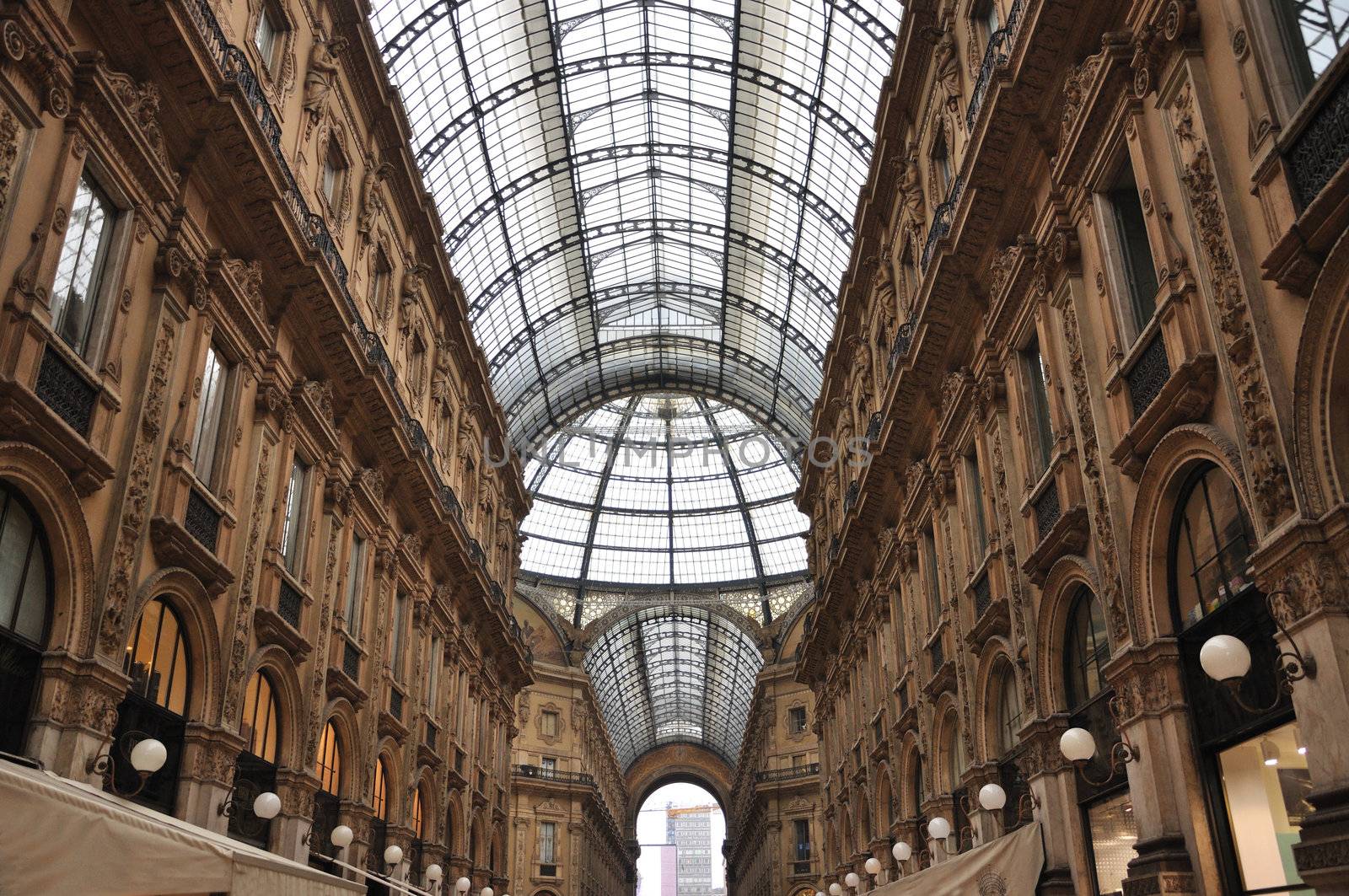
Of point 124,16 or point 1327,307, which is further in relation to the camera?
point 124,16

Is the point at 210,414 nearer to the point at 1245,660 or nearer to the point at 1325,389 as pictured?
the point at 1245,660

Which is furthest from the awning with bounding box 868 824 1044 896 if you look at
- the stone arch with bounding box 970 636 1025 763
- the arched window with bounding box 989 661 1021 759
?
the stone arch with bounding box 970 636 1025 763


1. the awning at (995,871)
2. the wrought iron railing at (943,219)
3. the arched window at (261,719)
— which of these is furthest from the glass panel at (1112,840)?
the arched window at (261,719)

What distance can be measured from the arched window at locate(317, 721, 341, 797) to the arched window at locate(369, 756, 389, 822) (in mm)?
2165

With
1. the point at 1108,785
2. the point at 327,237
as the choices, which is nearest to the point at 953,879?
the point at 1108,785

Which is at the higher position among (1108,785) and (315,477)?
(315,477)

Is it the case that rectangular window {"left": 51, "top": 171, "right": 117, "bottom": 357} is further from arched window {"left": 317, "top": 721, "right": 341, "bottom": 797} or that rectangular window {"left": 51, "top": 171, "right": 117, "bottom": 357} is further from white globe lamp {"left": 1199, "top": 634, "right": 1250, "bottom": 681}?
white globe lamp {"left": 1199, "top": 634, "right": 1250, "bottom": 681}

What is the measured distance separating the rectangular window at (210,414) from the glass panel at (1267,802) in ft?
43.7

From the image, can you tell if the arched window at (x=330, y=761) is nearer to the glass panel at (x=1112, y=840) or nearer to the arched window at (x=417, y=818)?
the arched window at (x=417, y=818)

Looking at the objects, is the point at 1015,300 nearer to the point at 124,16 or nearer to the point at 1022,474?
the point at 1022,474

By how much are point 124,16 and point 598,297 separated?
3653 centimetres

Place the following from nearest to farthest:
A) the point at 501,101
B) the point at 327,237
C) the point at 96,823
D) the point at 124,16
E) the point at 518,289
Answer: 1. the point at 96,823
2. the point at 124,16
3. the point at 327,237
4. the point at 501,101
5. the point at 518,289

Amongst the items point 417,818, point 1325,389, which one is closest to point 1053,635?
point 1325,389

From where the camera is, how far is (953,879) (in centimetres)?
1461
